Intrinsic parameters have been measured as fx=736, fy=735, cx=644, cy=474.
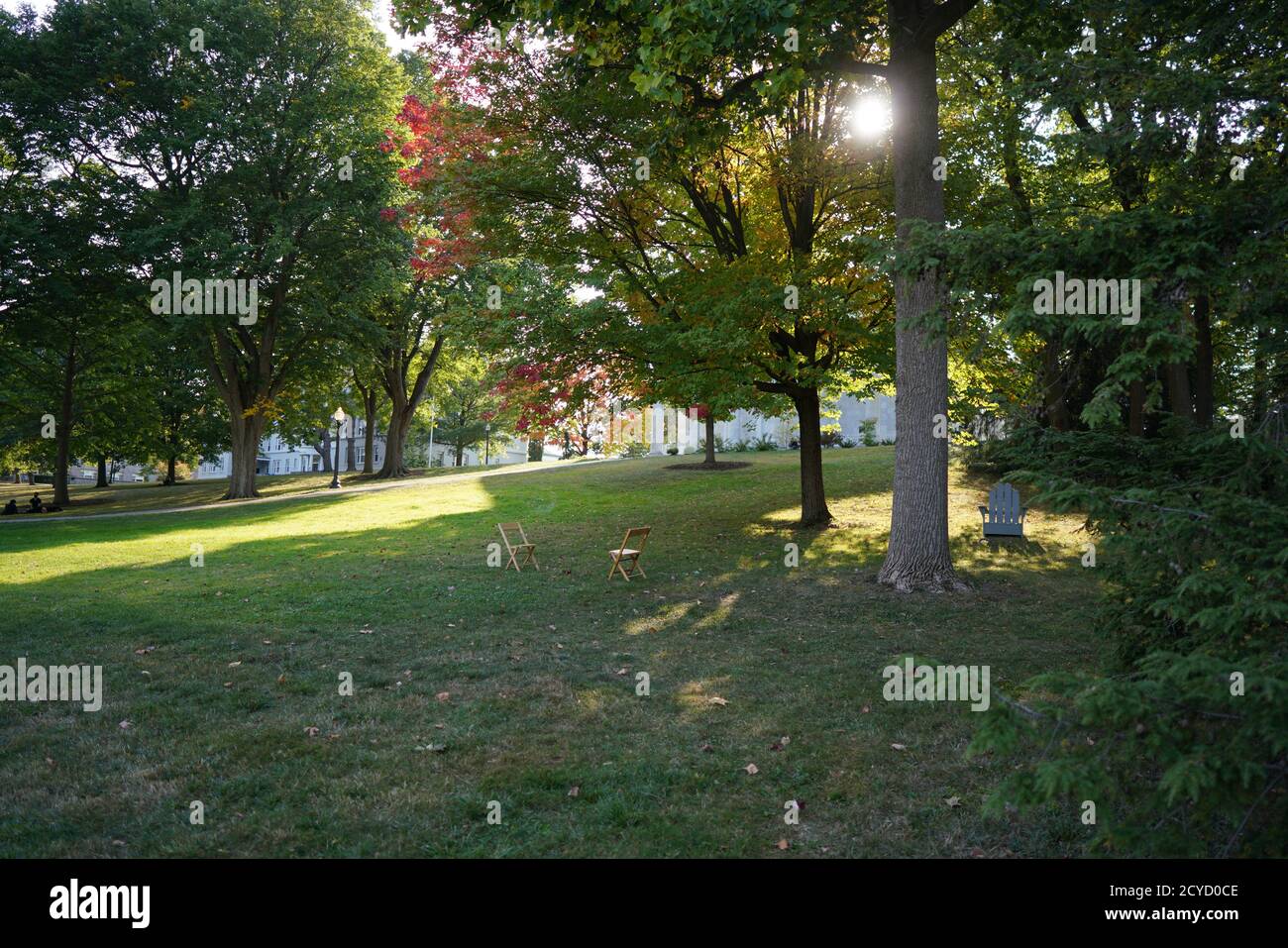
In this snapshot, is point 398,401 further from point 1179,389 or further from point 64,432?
point 1179,389

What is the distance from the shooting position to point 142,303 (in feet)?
77.7

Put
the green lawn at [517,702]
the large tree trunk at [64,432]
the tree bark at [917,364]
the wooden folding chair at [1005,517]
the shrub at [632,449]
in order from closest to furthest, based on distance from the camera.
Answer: the green lawn at [517,702]
the tree bark at [917,364]
the wooden folding chair at [1005,517]
the large tree trunk at [64,432]
the shrub at [632,449]

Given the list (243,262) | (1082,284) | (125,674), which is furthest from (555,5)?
(243,262)

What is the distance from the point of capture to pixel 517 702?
6.34 meters

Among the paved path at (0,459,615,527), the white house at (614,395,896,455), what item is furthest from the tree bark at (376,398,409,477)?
the white house at (614,395,896,455)

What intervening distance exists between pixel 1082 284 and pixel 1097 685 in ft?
7.89

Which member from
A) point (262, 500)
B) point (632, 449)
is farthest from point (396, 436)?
point (632, 449)

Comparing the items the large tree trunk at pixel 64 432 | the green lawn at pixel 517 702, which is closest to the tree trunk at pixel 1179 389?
the green lawn at pixel 517 702

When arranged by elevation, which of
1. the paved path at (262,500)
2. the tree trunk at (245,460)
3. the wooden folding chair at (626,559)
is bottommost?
the wooden folding chair at (626,559)

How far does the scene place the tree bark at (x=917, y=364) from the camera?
9805 millimetres

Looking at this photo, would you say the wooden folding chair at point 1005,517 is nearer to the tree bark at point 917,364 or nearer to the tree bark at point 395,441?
the tree bark at point 917,364

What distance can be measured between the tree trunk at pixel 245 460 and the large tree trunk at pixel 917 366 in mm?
24578

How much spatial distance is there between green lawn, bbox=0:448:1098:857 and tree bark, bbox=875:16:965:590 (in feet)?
2.46

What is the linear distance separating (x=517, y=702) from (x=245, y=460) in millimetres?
25378
